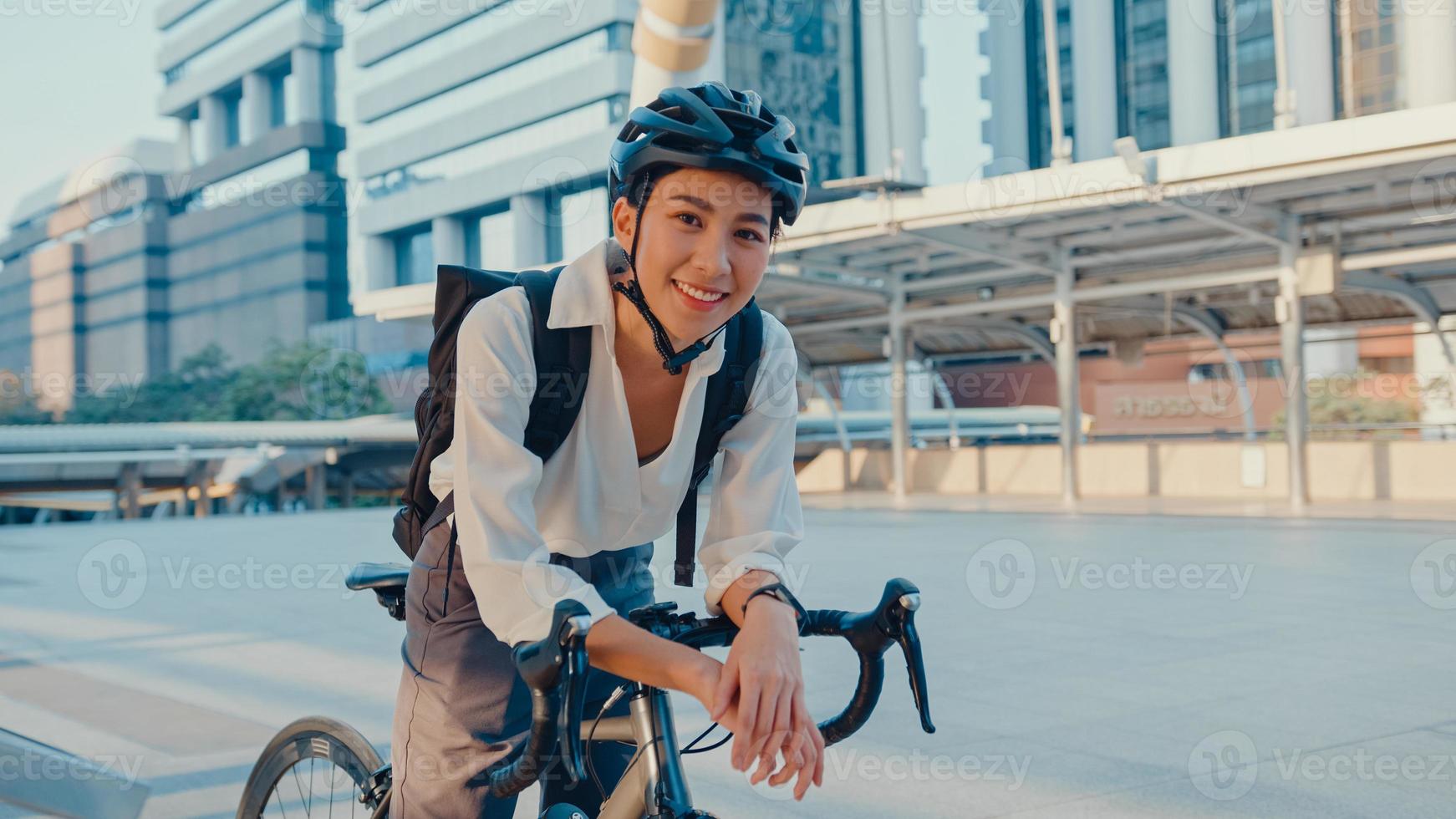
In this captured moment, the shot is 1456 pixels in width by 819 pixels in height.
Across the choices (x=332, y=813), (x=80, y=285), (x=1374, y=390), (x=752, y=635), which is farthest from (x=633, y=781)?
(x=80, y=285)

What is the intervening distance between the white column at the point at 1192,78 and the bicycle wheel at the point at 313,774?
4314 centimetres

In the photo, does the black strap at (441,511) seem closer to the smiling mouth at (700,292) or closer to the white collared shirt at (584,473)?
the white collared shirt at (584,473)

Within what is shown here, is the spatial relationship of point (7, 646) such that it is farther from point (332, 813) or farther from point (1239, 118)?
point (1239, 118)

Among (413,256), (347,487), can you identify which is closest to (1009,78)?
(347,487)

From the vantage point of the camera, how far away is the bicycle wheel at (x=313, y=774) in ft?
8.74

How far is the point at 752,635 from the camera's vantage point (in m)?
1.72

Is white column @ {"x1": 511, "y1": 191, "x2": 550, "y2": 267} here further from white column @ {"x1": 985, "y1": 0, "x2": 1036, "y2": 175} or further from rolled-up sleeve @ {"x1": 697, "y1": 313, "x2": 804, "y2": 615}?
rolled-up sleeve @ {"x1": 697, "y1": 313, "x2": 804, "y2": 615}

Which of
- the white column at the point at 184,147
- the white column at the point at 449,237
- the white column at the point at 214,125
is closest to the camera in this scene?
the white column at the point at 449,237

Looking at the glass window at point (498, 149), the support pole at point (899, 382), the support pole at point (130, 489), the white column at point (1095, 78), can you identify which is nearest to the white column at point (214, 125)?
the glass window at point (498, 149)

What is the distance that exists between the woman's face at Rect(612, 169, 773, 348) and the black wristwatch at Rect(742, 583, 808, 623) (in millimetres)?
391

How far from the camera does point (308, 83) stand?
83500mm

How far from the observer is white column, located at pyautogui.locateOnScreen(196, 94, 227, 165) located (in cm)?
9269

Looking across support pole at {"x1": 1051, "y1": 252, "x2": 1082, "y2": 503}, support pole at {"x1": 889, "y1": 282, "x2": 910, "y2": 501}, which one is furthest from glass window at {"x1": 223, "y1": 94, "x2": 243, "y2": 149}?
support pole at {"x1": 1051, "y1": 252, "x2": 1082, "y2": 503}

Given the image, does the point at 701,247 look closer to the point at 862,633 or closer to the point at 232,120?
the point at 862,633
